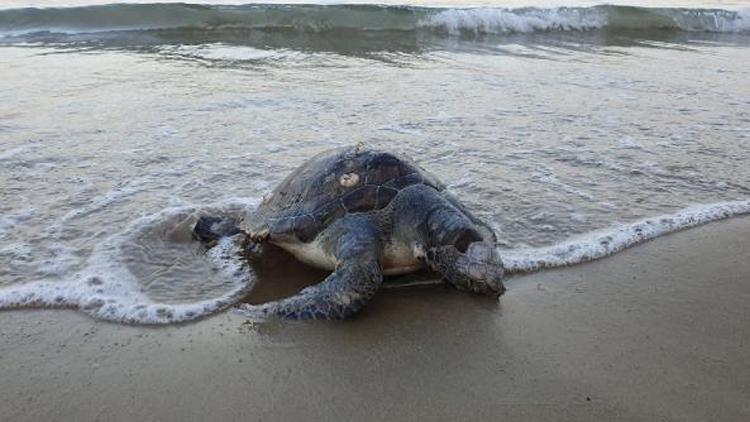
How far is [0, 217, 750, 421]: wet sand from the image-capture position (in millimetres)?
2641

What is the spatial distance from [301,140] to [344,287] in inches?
123

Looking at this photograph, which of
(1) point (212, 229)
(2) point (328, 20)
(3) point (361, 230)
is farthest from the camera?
(2) point (328, 20)

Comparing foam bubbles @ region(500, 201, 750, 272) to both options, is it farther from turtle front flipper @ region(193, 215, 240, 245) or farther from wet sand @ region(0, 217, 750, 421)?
turtle front flipper @ region(193, 215, 240, 245)

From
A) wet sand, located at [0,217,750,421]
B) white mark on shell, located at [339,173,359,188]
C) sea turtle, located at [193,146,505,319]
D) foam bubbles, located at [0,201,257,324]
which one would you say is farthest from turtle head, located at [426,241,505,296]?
foam bubbles, located at [0,201,257,324]

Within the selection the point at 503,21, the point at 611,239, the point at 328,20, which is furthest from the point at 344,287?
the point at 503,21

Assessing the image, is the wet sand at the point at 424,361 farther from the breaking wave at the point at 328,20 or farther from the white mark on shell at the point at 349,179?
the breaking wave at the point at 328,20

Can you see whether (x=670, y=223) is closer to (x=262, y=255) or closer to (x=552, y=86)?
(x=262, y=255)

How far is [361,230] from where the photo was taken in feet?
12.0

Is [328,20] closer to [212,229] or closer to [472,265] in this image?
[212,229]

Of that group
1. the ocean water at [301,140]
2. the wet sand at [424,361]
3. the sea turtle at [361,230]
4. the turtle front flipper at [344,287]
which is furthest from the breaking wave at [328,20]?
the wet sand at [424,361]

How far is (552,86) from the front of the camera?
28.4 ft

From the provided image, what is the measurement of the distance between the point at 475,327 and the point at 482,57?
866 cm

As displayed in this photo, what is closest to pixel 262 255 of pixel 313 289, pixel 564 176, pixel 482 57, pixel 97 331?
pixel 313 289

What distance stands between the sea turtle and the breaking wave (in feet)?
36.9
